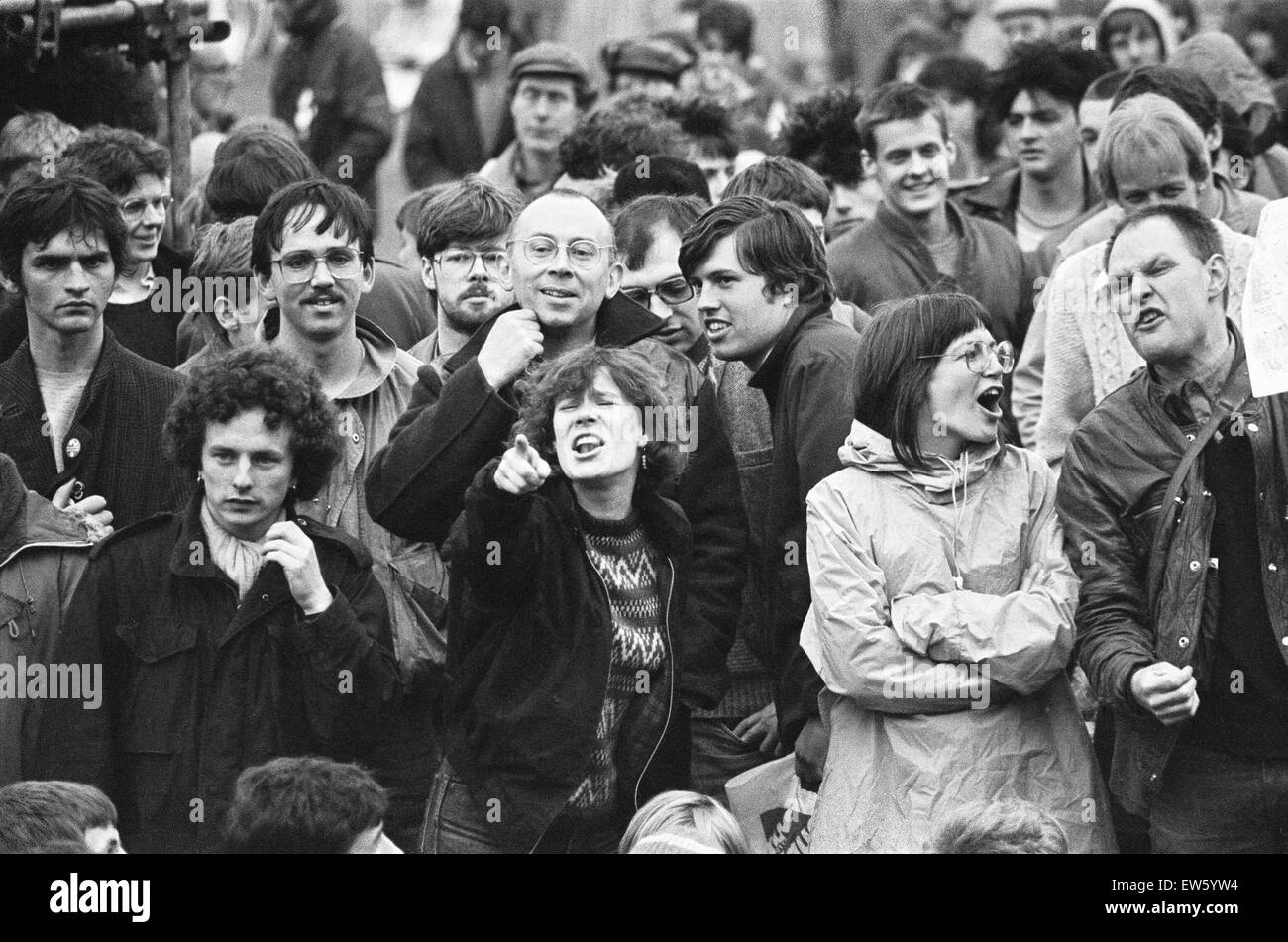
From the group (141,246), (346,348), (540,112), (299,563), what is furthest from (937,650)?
(540,112)

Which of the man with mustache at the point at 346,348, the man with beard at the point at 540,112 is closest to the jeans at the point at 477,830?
the man with mustache at the point at 346,348

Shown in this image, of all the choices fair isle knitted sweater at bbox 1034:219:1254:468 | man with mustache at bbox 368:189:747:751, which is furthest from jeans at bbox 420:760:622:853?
fair isle knitted sweater at bbox 1034:219:1254:468

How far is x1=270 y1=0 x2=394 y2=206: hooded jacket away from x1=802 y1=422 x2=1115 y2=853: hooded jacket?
6.13 m

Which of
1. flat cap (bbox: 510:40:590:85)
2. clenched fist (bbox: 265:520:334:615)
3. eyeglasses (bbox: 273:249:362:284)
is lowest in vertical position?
clenched fist (bbox: 265:520:334:615)

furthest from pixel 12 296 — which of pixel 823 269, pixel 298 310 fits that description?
pixel 823 269

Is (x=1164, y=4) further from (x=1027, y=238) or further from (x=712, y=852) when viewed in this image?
(x=712, y=852)

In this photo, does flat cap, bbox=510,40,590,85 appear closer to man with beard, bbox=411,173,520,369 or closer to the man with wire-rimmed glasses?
man with beard, bbox=411,173,520,369

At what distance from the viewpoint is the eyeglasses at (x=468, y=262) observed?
22.4 ft

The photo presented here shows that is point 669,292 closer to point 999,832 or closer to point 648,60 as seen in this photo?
point 999,832

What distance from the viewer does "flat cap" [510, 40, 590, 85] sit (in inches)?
389

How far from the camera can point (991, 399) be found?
5.70m

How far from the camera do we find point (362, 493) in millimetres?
6164

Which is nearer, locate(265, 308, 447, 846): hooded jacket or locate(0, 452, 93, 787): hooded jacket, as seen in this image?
locate(0, 452, 93, 787): hooded jacket

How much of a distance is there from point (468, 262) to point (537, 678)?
65.9 inches
